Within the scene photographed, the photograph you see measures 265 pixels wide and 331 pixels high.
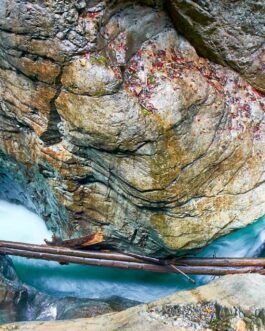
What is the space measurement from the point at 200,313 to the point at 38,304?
4.51 metres

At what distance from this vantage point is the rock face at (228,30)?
6.14m

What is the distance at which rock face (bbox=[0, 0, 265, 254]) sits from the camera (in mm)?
5660

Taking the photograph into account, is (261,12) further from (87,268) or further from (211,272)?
(87,268)

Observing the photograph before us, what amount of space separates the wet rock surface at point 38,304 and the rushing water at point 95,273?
0.54 metres

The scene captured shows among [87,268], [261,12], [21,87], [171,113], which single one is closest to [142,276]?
[87,268]

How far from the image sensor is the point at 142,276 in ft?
26.9

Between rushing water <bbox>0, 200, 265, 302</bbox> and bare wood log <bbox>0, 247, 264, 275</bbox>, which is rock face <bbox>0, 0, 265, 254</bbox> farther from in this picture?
rushing water <bbox>0, 200, 265, 302</bbox>

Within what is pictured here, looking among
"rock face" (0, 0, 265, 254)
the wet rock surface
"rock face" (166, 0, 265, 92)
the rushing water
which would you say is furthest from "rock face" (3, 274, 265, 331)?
"rock face" (166, 0, 265, 92)

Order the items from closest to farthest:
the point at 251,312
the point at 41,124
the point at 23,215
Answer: the point at 251,312
the point at 41,124
the point at 23,215

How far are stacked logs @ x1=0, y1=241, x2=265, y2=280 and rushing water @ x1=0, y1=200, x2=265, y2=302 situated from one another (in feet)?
2.87

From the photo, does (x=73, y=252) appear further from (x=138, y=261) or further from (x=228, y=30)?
(x=228, y=30)

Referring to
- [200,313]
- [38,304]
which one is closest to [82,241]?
[38,304]

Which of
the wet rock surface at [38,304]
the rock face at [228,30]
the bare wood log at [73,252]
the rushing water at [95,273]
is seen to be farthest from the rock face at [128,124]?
the wet rock surface at [38,304]

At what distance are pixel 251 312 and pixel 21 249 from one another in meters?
4.29
